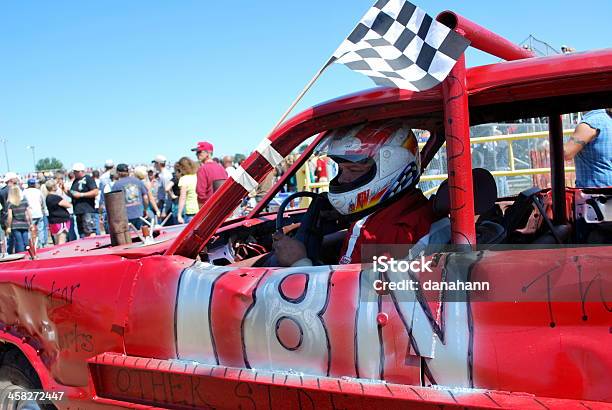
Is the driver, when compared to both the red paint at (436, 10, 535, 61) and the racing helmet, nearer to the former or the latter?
the racing helmet

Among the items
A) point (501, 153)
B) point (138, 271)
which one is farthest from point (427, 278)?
point (501, 153)

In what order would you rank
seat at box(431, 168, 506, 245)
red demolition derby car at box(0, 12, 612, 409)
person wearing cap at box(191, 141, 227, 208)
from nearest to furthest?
red demolition derby car at box(0, 12, 612, 409) → seat at box(431, 168, 506, 245) → person wearing cap at box(191, 141, 227, 208)

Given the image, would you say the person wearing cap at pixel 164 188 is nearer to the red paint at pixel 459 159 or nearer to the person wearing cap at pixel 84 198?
the person wearing cap at pixel 84 198

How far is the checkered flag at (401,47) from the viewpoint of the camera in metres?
1.92

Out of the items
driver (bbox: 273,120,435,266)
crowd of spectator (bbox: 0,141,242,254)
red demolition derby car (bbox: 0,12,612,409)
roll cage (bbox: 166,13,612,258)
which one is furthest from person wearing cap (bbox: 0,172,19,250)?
driver (bbox: 273,120,435,266)

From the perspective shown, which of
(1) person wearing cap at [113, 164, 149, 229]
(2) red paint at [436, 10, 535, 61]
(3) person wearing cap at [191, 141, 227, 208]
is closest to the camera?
(2) red paint at [436, 10, 535, 61]

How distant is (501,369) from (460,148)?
694 millimetres

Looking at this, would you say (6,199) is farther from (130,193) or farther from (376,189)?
(376,189)

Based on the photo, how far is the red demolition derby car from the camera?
171cm

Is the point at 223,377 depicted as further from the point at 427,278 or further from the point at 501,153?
the point at 501,153

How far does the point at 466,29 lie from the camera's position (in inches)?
79.4

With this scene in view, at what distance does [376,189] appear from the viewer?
251 cm

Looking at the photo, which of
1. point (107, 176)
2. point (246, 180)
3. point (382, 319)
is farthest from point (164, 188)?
point (382, 319)

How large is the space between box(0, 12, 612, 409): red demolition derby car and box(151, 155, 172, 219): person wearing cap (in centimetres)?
780
